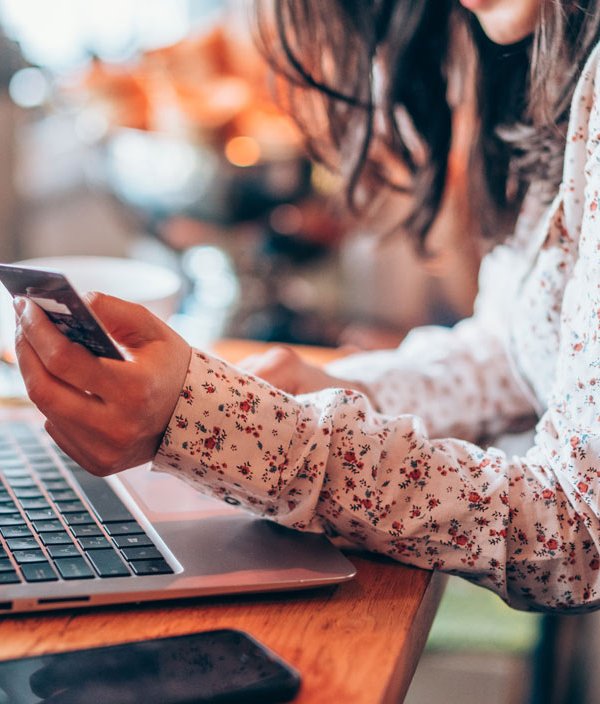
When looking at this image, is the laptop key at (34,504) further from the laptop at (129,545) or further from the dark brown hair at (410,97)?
the dark brown hair at (410,97)

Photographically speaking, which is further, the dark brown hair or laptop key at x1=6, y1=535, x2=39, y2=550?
the dark brown hair

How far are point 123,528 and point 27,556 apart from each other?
73 millimetres

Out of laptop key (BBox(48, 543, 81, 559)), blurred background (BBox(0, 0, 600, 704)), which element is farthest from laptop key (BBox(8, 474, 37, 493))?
blurred background (BBox(0, 0, 600, 704))

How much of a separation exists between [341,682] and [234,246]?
3.93ft

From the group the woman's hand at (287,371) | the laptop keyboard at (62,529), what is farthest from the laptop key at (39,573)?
the woman's hand at (287,371)

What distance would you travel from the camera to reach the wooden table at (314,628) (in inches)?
18.6

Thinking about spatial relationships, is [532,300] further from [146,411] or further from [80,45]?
[80,45]

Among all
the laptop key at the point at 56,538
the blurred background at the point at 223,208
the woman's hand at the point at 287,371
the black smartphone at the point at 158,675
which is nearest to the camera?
the black smartphone at the point at 158,675

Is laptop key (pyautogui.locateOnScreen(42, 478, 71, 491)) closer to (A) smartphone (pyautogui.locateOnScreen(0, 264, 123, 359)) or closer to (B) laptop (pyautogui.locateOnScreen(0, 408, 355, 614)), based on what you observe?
(B) laptop (pyautogui.locateOnScreen(0, 408, 355, 614))

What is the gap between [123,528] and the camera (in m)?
0.58

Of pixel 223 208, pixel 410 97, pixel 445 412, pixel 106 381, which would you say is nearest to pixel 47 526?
Result: pixel 106 381

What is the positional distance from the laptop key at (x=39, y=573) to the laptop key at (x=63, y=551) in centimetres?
1

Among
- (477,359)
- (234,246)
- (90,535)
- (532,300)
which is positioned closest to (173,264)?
(234,246)

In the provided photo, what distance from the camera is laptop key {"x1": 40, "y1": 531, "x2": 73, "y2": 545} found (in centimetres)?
54
